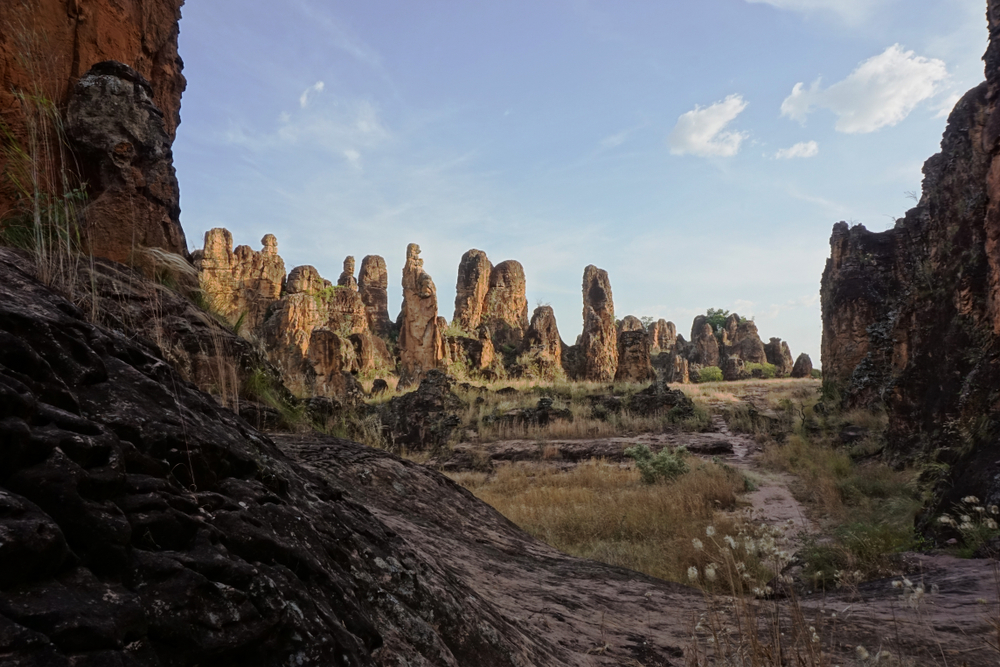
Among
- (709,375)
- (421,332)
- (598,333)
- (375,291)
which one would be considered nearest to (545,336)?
(598,333)

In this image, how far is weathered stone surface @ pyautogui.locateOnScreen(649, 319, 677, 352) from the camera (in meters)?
74.8

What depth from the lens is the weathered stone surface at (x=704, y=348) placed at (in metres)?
62.8

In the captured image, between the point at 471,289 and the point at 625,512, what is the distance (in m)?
36.2

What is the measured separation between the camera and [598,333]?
39594 millimetres

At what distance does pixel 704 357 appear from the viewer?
6306 centimetres

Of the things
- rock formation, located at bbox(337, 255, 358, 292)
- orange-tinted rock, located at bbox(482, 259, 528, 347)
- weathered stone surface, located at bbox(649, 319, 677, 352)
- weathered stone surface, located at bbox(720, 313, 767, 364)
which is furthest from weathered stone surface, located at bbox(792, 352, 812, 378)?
rock formation, located at bbox(337, 255, 358, 292)

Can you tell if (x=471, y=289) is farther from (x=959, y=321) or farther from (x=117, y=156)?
(x=117, y=156)

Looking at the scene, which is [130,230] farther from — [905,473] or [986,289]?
[905,473]

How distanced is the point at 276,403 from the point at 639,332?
30412 mm

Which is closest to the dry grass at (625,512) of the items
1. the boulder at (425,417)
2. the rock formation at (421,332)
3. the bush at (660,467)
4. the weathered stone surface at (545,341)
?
the bush at (660,467)

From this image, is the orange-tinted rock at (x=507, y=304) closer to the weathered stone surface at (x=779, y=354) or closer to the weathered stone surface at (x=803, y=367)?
the weathered stone surface at (x=803, y=367)

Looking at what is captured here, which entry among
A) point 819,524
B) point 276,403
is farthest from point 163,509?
point 819,524

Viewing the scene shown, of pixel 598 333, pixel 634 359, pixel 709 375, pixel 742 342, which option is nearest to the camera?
pixel 634 359

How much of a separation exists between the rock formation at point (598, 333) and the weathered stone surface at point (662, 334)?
28.6 m
